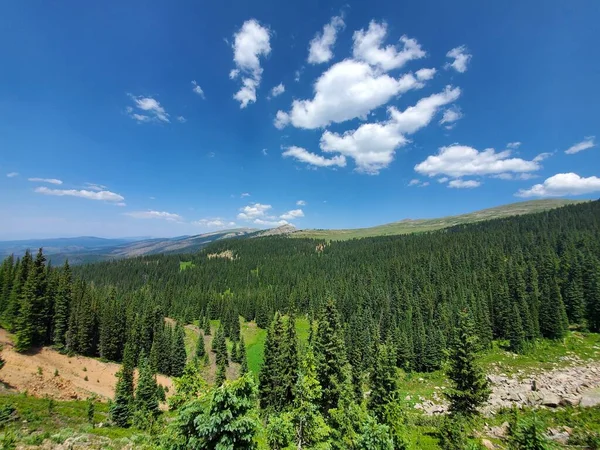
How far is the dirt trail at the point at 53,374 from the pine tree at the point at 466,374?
57045mm

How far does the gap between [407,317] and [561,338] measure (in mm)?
41112

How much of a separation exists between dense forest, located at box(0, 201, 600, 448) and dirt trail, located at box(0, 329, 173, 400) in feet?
11.3

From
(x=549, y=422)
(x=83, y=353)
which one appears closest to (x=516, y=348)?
(x=549, y=422)

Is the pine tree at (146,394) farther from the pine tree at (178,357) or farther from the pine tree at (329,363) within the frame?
the pine tree at (329,363)

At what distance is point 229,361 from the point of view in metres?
83.3

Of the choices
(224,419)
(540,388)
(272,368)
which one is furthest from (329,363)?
(540,388)

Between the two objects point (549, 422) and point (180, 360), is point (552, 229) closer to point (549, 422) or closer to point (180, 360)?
point (549, 422)

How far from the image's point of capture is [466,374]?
1089 inches

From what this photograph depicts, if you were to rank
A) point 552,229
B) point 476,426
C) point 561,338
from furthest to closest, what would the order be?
point 552,229 → point 561,338 → point 476,426

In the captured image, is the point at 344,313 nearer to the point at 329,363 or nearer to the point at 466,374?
the point at 466,374

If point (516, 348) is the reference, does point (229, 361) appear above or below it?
below

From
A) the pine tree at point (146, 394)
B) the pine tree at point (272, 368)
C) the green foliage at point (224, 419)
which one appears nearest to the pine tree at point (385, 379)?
the pine tree at point (272, 368)

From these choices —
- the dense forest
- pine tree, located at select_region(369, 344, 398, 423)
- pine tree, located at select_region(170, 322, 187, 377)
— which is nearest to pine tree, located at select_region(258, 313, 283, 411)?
the dense forest

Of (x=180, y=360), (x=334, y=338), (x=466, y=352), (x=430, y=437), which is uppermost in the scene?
(x=334, y=338)
